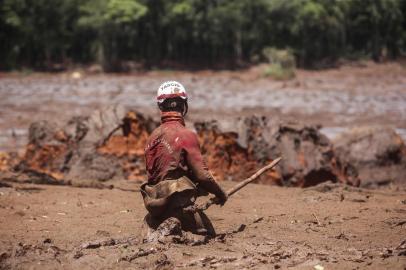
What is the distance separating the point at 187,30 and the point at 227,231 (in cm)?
3580

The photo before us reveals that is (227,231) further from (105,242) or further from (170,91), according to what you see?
(170,91)

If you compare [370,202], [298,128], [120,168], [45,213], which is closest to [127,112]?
[120,168]

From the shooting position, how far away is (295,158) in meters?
9.50

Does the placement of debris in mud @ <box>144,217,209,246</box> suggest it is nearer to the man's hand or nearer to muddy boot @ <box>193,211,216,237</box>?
muddy boot @ <box>193,211,216,237</box>

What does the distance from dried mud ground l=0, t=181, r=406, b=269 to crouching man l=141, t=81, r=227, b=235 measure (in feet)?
0.94

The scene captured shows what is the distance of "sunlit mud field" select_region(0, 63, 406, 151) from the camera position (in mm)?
19875

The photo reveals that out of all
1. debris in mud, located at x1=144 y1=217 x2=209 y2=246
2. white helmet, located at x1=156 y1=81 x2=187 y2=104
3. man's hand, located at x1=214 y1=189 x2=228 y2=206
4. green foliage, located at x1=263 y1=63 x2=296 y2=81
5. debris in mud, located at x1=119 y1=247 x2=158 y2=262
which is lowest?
debris in mud, located at x1=119 y1=247 x2=158 y2=262

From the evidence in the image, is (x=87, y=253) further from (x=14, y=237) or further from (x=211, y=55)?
(x=211, y=55)

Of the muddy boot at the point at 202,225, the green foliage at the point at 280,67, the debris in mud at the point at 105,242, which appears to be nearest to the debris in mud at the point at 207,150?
the muddy boot at the point at 202,225

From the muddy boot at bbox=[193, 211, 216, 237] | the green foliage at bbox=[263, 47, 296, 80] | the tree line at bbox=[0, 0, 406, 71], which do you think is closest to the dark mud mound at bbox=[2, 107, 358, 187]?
the muddy boot at bbox=[193, 211, 216, 237]

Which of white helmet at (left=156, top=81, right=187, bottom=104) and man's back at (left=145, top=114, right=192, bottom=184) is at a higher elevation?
white helmet at (left=156, top=81, right=187, bottom=104)

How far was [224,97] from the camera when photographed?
25.9 m

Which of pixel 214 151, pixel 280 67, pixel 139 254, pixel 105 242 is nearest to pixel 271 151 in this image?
pixel 214 151

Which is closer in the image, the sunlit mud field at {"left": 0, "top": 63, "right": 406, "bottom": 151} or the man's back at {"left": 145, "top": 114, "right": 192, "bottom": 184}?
the man's back at {"left": 145, "top": 114, "right": 192, "bottom": 184}
